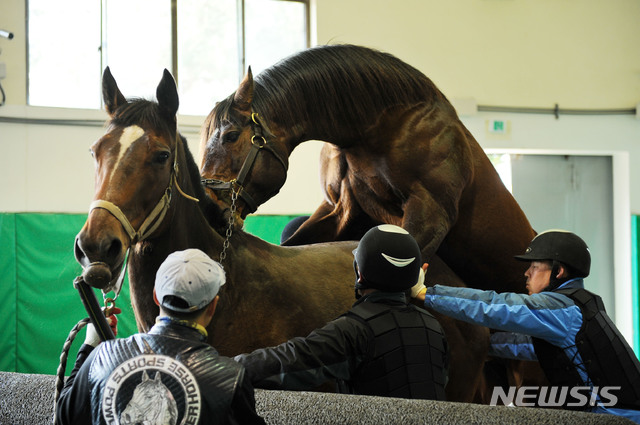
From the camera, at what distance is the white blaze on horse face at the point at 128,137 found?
233cm

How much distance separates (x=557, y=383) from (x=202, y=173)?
63.7 inches

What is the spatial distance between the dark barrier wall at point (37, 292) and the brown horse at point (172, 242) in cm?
587

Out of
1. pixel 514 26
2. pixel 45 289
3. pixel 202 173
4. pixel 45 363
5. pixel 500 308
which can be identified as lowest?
pixel 45 363

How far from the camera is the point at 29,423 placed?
1.78 m

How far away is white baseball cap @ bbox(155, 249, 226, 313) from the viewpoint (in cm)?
167

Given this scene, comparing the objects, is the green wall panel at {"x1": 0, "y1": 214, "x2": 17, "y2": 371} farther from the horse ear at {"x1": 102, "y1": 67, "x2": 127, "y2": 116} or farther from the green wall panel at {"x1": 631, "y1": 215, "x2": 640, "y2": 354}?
the green wall panel at {"x1": 631, "y1": 215, "x2": 640, "y2": 354}

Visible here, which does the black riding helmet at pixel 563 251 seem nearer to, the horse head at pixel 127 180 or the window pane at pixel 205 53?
the horse head at pixel 127 180

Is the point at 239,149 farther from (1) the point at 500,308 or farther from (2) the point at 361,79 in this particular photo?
(1) the point at 500,308

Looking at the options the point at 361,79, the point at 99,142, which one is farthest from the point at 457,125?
the point at 99,142

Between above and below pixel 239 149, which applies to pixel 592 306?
below

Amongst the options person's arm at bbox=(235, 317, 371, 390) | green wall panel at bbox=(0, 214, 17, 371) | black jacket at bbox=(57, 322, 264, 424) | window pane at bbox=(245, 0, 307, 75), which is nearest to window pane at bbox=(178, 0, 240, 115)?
window pane at bbox=(245, 0, 307, 75)

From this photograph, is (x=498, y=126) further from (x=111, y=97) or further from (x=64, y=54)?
(x=111, y=97)

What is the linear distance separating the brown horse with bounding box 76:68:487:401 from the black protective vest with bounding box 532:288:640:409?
92cm

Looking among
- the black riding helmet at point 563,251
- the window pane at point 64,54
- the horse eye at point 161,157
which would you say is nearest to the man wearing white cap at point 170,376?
the horse eye at point 161,157
